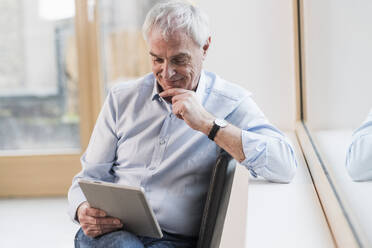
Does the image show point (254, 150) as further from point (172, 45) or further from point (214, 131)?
point (172, 45)

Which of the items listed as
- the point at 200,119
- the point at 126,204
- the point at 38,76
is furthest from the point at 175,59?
the point at 38,76

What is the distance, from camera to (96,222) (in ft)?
5.48

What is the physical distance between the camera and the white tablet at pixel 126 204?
1450mm

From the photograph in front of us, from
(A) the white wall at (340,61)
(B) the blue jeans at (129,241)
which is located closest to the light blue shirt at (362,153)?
(A) the white wall at (340,61)

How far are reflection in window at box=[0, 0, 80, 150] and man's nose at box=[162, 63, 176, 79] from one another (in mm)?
2629

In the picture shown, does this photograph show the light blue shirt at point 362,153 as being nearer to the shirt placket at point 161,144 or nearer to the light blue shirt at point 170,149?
the light blue shirt at point 170,149

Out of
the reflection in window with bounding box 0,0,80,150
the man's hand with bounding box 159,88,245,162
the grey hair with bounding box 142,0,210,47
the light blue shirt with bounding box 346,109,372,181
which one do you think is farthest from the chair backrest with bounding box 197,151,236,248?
the reflection in window with bounding box 0,0,80,150

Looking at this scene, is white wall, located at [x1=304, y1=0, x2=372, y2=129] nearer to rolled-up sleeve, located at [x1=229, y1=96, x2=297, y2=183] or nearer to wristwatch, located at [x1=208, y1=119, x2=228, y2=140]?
rolled-up sleeve, located at [x1=229, y1=96, x2=297, y2=183]

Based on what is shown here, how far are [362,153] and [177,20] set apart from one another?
0.93 m

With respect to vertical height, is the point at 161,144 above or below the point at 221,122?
below

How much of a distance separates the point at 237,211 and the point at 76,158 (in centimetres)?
285

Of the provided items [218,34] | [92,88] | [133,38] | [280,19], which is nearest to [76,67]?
[92,88]

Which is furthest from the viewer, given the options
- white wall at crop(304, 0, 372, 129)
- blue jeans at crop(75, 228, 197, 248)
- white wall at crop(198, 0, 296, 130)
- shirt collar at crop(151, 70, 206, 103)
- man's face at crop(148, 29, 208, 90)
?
white wall at crop(198, 0, 296, 130)

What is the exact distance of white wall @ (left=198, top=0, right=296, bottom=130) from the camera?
315cm
